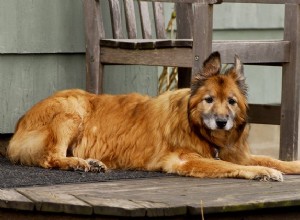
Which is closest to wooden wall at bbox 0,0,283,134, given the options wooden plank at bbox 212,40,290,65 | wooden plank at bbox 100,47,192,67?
wooden plank at bbox 100,47,192,67

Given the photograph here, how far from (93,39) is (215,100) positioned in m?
1.56

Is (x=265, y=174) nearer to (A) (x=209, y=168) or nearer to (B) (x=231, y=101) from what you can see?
(A) (x=209, y=168)

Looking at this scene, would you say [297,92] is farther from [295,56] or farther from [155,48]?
[155,48]

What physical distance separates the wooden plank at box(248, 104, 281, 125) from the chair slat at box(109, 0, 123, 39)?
4.32 ft

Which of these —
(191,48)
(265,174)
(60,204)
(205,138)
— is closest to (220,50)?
(191,48)

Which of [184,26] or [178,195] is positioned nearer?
[178,195]

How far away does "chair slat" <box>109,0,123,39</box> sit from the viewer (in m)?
7.79

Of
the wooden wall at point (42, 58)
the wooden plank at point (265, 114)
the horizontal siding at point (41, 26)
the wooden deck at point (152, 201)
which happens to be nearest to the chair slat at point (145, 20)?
the wooden wall at point (42, 58)

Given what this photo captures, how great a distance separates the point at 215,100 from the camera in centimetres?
652

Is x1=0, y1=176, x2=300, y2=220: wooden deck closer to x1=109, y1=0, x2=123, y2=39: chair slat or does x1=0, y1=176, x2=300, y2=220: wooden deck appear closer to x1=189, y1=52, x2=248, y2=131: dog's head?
x1=189, y1=52, x2=248, y2=131: dog's head

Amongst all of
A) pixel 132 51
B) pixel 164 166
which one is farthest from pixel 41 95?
pixel 164 166

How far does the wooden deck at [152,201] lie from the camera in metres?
5.20

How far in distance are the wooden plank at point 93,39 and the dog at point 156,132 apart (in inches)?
19.2

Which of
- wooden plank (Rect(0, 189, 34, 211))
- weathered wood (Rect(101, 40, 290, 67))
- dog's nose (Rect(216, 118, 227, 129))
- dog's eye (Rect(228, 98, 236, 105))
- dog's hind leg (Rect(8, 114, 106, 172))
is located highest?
weathered wood (Rect(101, 40, 290, 67))
